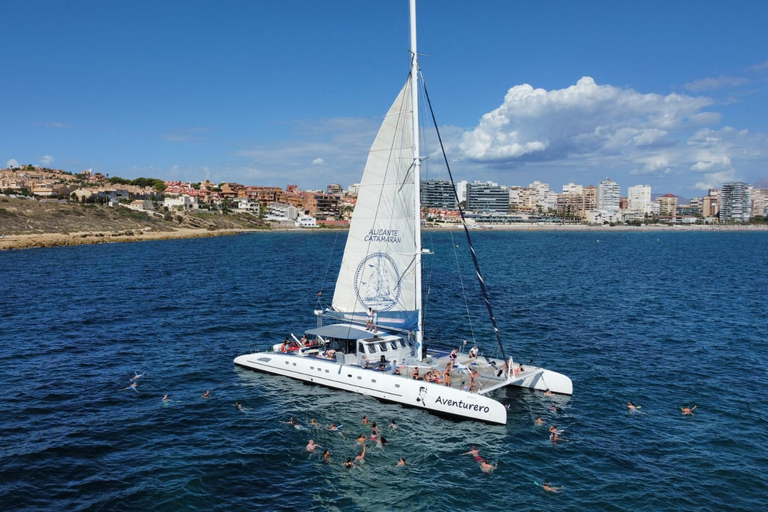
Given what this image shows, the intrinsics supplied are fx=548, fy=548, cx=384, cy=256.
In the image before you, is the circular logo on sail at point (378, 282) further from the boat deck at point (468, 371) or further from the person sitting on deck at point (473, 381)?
the person sitting on deck at point (473, 381)

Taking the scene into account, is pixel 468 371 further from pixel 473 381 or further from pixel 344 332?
pixel 344 332

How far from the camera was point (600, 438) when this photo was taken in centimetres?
2558

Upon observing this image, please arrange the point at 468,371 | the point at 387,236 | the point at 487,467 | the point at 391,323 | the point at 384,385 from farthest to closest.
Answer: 1. the point at 391,323
2. the point at 387,236
3. the point at 468,371
4. the point at 384,385
5. the point at 487,467

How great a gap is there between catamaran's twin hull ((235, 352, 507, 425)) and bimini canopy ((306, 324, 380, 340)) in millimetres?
1544

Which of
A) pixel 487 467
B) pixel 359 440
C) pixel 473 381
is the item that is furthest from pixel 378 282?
pixel 487 467

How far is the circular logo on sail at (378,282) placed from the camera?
33.2m

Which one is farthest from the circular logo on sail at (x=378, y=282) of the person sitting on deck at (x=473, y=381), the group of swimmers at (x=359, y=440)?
the group of swimmers at (x=359, y=440)

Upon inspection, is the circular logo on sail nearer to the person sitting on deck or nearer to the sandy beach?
the person sitting on deck


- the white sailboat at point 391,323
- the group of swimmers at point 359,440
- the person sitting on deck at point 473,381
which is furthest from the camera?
the white sailboat at point 391,323

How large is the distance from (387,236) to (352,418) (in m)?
11.0

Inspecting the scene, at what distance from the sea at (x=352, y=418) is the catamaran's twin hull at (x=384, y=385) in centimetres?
58

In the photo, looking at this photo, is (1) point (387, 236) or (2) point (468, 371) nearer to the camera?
(2) point (468, 371)

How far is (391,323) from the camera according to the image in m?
33.8

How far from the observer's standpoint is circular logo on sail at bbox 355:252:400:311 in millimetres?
33219
